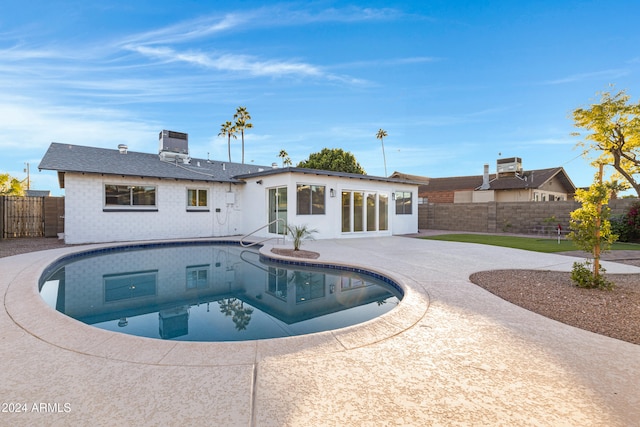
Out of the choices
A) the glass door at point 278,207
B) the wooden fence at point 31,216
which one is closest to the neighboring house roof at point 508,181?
the glass door at point 278,207

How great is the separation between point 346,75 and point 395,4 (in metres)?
3.96

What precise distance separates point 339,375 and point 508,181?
28581 mm

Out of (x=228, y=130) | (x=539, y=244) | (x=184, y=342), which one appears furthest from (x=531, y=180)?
(x=228, y=130)

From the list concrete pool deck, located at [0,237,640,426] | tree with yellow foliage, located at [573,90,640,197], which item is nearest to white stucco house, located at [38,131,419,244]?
concrete pool deck, located at [0,237,640,426]

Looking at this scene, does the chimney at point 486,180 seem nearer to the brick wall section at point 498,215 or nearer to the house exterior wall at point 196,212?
the brick wall section at point 498,215

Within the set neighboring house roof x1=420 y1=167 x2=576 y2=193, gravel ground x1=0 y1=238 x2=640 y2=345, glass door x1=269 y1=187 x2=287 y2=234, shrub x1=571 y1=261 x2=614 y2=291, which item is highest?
neighboring house roof x1=420 y1=167 x2=576 y2=193

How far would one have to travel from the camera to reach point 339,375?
2.59 meters

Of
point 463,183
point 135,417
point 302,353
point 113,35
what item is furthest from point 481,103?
point 135,417

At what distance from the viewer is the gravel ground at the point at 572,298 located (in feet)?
12.7

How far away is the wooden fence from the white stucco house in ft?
5.40

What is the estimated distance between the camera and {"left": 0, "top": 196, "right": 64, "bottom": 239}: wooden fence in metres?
13.9

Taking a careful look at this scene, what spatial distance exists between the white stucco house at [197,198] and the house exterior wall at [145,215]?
0.03 meters

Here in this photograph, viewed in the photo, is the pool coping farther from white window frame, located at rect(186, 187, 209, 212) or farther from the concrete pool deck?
white window frame, located at rect(186, 187, 209, 212)

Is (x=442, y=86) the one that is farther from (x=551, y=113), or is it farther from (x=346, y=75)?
(x=551, y=113)
